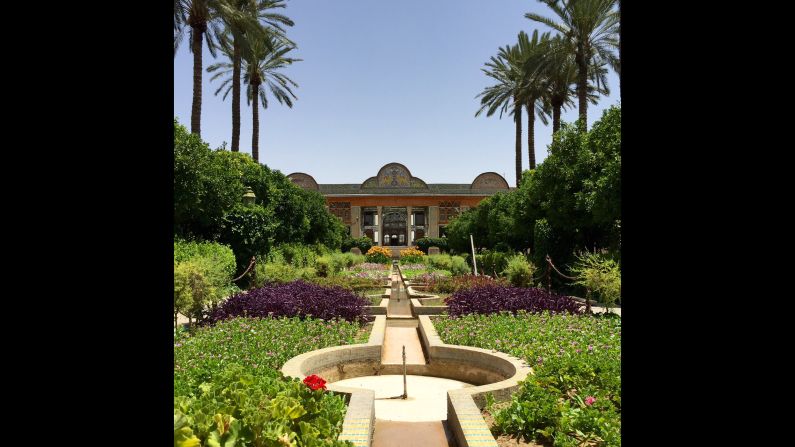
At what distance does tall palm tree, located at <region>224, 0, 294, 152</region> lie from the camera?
18953 millimetres

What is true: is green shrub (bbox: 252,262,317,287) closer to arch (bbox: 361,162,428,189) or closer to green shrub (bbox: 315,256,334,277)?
green shrub (bbox: 315,256,334,277)

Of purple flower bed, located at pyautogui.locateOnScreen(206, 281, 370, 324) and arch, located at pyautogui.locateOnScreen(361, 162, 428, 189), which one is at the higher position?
arch, located at pyautogui.locateOnScreen(361, 162, 428, 189)

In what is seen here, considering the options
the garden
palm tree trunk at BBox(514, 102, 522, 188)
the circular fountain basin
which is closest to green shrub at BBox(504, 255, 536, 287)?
the garden

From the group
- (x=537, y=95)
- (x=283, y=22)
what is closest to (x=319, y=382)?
(x=283, y=22)

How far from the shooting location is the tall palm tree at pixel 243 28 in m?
19.0

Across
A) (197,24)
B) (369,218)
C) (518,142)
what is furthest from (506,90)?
(369,218)

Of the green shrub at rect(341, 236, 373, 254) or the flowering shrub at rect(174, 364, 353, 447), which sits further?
the green shrub at rect(341, 236, 373, 254)

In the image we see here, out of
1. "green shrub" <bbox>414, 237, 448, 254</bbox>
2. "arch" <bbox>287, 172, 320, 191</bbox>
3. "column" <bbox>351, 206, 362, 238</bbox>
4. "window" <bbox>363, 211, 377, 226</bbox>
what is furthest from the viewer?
"window" <bbox>363, 211, 377, 226</bbox>

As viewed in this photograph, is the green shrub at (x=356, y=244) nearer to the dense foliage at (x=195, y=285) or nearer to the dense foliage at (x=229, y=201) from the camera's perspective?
the dense foliage at (x=229, y=201)

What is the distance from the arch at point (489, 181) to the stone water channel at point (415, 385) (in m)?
37.8

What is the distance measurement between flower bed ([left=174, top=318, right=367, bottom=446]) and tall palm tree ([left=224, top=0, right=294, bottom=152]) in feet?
47.0

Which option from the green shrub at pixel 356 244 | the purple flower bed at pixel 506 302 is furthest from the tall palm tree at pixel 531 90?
the green shrub at pixel 356 244
